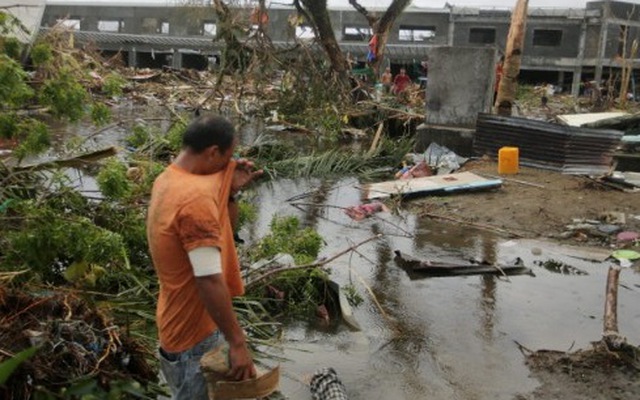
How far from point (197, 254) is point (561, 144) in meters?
8.83

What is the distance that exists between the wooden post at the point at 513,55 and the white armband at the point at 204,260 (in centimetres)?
1035

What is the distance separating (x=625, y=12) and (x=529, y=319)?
35.4m

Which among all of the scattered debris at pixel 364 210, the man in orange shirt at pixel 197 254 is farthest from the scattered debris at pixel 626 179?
the man in orange shirt at pixel 197 254

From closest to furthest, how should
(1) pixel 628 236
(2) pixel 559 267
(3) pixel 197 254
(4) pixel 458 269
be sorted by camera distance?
(3) pixel 197 254
(4) pixel 458 269
(2) pixel 559 267
(1) pixel 628 236

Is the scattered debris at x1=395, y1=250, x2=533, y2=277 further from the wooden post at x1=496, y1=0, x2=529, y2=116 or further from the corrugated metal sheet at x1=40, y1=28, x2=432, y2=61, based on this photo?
the corrugated metal sheet at x1=40, y1=28, x2=432, y2=61

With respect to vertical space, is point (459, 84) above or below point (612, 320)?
above

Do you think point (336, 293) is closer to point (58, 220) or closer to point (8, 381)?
point (58, 220)

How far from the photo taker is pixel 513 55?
37.3 ft

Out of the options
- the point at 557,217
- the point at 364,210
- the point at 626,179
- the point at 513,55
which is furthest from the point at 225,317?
the point at 513,55

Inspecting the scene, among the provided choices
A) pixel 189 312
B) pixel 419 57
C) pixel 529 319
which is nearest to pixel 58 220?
pixel 189 312

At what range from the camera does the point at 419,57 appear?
3375 cm

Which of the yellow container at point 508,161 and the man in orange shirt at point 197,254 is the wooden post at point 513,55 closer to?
the yellow container at point 508,161

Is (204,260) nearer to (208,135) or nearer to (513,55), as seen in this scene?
(208,135)

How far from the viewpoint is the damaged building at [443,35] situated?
3369 centimetres
